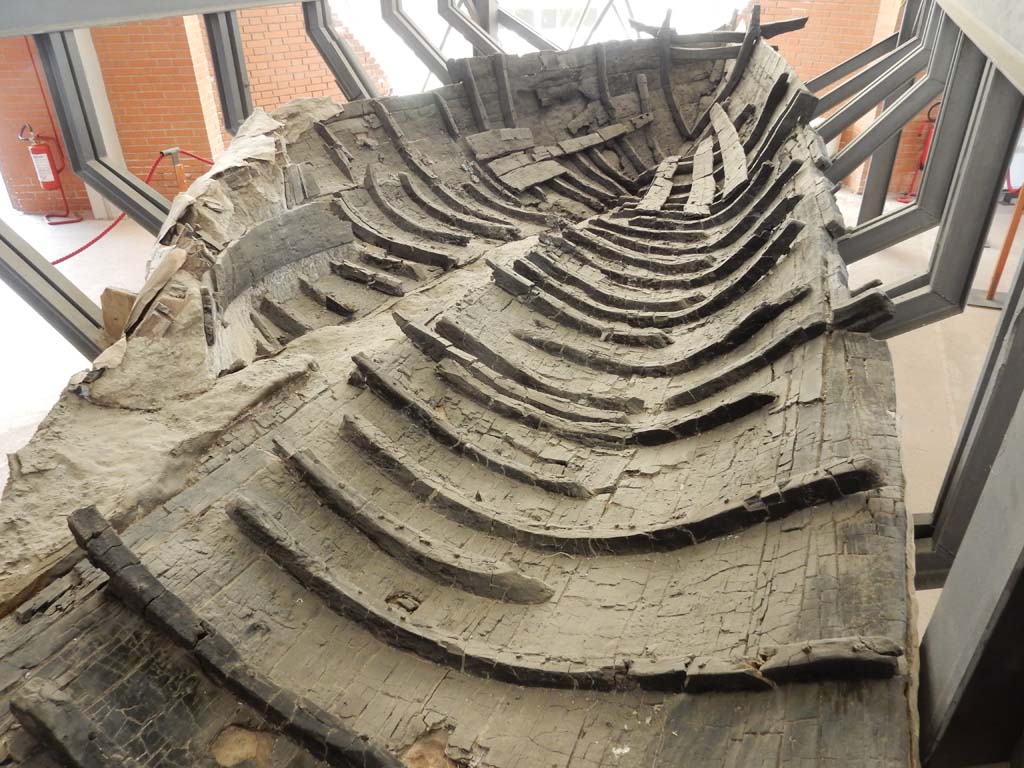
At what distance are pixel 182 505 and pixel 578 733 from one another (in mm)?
1631

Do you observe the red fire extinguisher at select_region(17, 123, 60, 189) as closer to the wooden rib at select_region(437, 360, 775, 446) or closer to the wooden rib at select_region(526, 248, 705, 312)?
the wooden rib at select_region(526, 248, 705, 312)

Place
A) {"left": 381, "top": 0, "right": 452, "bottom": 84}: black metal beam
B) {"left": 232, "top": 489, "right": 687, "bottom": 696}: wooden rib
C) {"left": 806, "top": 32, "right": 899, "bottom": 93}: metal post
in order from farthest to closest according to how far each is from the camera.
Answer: {"left": 381, "top": 0, "right": 452, "bottom": 84}: black metal beam, {"left": 806, "top": 32, "right": 899, "bottom": 93}: metal post, {"left": 232, "top": 489, "right": 687, "bottom": 696}: wooden rib

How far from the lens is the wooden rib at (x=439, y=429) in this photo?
3.56 metres

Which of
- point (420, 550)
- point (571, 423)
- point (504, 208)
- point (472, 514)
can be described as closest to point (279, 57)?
point (504, 208)

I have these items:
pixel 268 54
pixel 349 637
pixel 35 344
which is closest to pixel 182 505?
pixel 349 637

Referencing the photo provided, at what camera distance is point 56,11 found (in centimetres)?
587

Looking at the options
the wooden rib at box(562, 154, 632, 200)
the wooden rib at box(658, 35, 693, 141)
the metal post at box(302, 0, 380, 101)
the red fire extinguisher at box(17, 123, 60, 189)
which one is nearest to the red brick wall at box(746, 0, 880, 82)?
the wooden rib at box(658, 35, 693, 141)

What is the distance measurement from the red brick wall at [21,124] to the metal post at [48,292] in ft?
24.2

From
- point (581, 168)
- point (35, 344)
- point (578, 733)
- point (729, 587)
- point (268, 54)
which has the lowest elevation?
point (578, 733)

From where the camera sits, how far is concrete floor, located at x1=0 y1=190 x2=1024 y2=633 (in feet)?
25.2

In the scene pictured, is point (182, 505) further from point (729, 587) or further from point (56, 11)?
point (56, 11)

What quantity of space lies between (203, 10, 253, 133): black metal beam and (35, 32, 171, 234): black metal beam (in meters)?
1.66

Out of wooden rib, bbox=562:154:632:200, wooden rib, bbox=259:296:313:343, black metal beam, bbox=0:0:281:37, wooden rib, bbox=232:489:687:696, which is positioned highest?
black metal beam, bbox=0:0:281:37

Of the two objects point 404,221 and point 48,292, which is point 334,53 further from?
point 48,292
